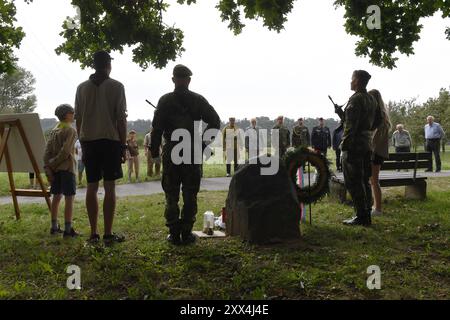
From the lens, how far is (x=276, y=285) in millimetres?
4406

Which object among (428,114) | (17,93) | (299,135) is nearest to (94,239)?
(299,135)

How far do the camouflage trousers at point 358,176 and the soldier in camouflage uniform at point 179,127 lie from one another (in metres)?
2.46

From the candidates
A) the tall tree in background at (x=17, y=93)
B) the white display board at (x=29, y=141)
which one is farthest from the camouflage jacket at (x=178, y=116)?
the tall tree in background at (x=17, y=93)

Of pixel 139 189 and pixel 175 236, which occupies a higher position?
pixel 139 189

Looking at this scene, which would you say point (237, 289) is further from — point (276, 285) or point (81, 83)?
point (81, 83)

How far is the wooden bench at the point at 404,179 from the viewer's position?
31.0 feet

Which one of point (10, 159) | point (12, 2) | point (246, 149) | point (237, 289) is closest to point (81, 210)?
point (10, 159)

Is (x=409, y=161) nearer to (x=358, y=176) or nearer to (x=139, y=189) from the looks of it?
(x=358, y=176)

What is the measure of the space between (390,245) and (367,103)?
7.49ft

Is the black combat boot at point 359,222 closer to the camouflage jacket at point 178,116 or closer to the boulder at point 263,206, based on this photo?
the boulder at point 263,206

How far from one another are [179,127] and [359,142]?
2.95 m

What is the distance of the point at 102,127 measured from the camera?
5.68m

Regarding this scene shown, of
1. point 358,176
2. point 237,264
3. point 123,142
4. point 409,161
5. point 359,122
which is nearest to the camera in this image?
point 237,264
